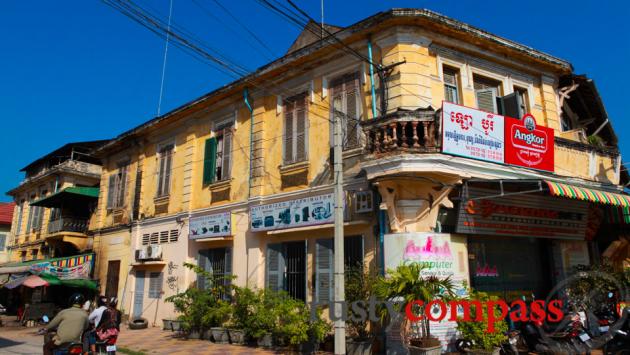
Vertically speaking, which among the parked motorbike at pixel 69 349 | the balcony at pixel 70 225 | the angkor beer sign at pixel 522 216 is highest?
the balcony at pixel 70 225

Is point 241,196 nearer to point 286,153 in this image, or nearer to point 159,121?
point 286,153

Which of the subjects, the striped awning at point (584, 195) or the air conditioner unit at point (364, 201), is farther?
the air conditioner unit at point (364, 201)

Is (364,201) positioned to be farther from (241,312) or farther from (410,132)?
(241,312)

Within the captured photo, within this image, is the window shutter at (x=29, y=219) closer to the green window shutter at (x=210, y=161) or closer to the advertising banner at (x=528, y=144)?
the green window shutter at (x=210, y=161)

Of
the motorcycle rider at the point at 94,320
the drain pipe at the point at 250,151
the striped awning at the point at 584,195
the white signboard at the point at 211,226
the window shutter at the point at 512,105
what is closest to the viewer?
the motorcycle rider at the point at 94,320

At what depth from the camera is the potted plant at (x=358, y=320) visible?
872 cm

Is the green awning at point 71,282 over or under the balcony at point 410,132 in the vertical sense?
under

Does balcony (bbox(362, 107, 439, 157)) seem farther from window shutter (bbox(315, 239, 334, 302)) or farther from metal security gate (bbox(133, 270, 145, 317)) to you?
metal security gate (bbox(133, 270, 145, 317))

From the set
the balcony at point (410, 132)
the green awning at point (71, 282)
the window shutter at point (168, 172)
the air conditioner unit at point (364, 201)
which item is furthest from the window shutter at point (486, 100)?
the green awning at point (71, 282)

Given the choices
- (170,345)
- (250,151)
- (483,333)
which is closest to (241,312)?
(170,345)

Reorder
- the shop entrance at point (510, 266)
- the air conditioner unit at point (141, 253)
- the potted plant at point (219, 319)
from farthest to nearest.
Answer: the air conditioner unit at point (141, 253) → the potted plant at point (219, 319) → the shop entrance at point (510, 266)

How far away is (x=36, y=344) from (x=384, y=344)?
9.44 meters

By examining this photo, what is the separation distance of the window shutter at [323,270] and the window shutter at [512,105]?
5216 millimetres

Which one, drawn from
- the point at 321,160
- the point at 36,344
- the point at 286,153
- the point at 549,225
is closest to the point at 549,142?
the point at 549,225
